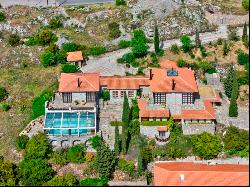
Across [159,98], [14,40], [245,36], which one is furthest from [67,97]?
[245,36]

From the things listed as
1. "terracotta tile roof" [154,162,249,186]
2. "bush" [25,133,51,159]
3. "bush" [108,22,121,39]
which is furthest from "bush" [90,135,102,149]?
"bush" [108,22,121,39]

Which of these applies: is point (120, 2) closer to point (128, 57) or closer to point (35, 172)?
point (128, 57)

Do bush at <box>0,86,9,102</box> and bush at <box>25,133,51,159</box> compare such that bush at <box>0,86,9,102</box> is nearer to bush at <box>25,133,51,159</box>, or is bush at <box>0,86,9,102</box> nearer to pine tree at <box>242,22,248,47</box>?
bush at <box>25,133,51,159</box>

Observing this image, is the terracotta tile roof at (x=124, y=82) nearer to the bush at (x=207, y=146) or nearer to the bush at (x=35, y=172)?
the bush at (x=207, y=146)

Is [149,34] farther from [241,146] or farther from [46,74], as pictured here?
[241,146]

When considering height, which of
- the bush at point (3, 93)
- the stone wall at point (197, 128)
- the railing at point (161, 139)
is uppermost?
the bush at point (3, 93)

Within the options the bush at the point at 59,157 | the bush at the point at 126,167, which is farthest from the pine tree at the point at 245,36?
the bush at the point at 59,157

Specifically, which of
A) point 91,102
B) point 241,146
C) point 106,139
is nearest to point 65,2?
point 91,102

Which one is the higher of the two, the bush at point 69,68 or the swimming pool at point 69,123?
the bush at point 69,68
